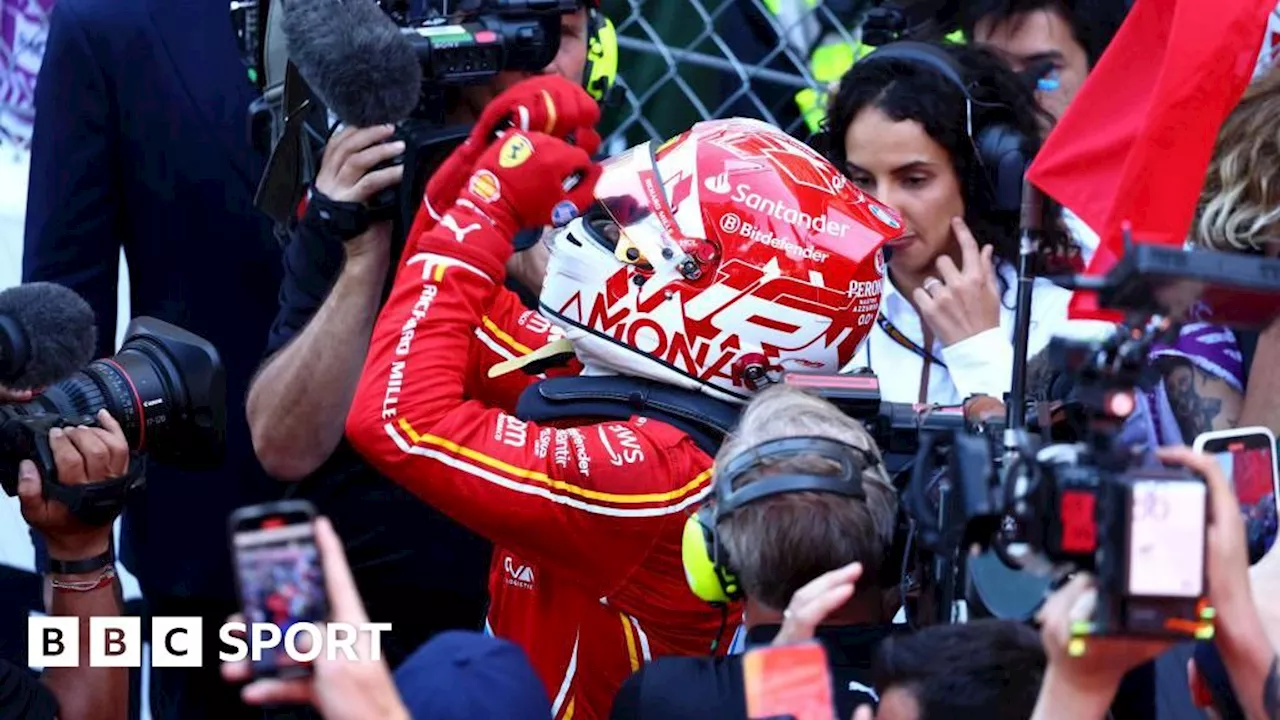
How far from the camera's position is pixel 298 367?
312cm

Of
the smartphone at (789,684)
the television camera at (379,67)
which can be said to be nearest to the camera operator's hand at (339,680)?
the smartphone at (789,684)

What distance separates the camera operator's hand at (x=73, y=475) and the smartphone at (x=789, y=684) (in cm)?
124

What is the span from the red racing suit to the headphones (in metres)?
0.24

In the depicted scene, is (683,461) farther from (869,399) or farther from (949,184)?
(949,184)

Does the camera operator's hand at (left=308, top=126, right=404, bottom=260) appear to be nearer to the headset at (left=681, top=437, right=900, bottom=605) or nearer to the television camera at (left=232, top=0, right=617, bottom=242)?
the television camera at (left=232, top=0, right=617, bottom=242)

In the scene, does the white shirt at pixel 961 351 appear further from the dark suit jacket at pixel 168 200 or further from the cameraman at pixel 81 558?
the cameraman at pixel 81 558

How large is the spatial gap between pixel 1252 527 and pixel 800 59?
236cm

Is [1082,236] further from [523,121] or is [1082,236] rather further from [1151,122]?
[523,121]

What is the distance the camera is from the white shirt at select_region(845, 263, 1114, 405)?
3188 millimetres

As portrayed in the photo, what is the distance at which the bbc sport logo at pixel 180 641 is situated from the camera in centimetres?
179

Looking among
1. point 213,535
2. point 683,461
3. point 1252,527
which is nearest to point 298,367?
point 213,535

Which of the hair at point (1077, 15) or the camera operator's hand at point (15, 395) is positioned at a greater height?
the hair at point (1077, 15)

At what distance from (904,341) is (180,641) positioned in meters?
1.31

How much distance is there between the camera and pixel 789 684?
1.86m
